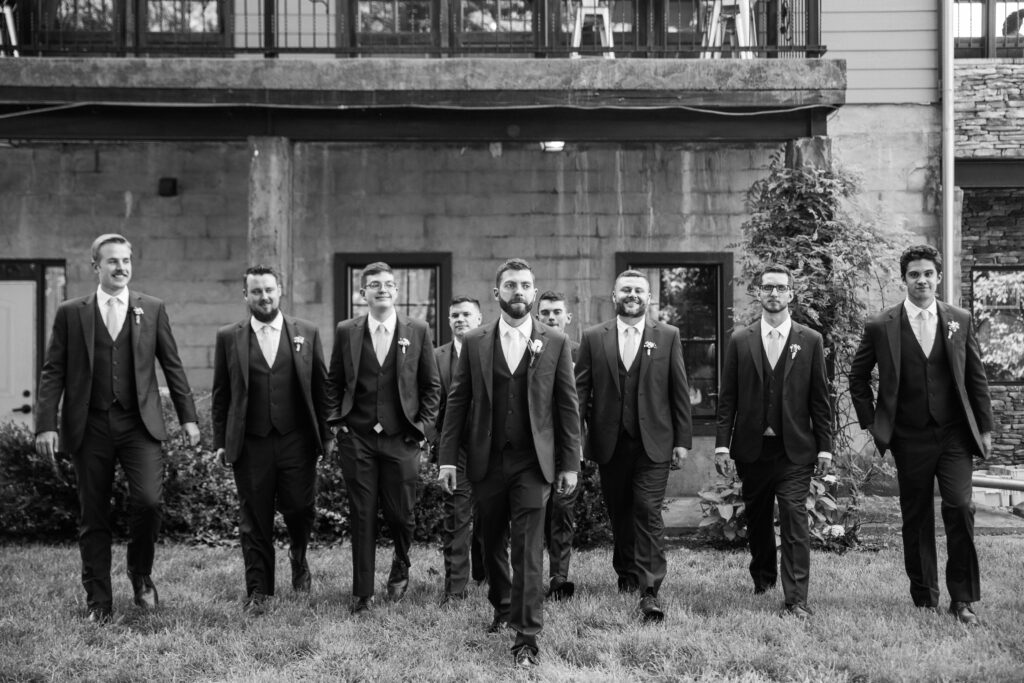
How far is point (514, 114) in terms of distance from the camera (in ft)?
34.8

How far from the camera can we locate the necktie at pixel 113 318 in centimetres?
646

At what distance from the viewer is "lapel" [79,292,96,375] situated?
20.9 ft

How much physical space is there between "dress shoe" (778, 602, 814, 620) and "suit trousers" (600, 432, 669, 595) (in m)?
0.77

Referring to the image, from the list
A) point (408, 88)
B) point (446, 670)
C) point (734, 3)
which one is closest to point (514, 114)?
point (408, 88)

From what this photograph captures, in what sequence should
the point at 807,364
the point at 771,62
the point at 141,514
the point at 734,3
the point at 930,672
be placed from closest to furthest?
the point at 930,672 < the point at 141,514 < the point at 807,364 < the point at 771,62 < the point at 734,3

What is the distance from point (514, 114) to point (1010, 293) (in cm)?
775

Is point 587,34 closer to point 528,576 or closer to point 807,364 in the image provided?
point 807,364

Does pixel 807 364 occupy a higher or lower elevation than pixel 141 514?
higher

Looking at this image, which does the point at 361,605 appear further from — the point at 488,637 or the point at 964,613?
the point at 964,613

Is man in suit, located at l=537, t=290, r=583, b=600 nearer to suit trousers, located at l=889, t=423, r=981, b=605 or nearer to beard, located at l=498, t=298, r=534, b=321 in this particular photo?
beard, located at l=498, t=298, r=534, b=321

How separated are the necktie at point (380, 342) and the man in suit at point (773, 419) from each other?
2284 mm

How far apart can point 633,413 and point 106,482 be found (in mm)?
3333

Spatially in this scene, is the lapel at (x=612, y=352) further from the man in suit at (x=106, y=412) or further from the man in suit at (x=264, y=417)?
the man in suit at (x=106, y=412)

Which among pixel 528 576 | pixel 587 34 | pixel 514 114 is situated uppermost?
pixel 587 34
